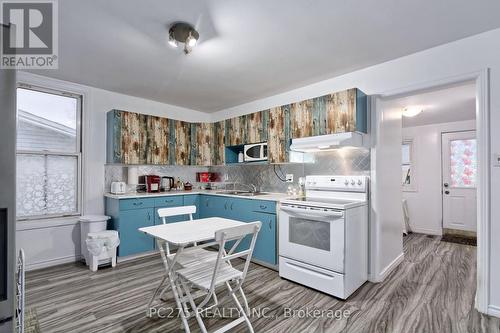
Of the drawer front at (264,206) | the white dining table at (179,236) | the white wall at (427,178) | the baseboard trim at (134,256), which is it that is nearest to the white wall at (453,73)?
the drawer front at (264,206)

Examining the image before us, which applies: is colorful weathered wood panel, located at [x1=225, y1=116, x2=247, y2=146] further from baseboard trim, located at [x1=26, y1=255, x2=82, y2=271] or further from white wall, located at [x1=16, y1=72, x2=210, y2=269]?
baseboard trim, located at [x1=26, y1=255, x2=82, y2=271]

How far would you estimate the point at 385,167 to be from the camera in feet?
10.1

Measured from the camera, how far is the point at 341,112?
284cm

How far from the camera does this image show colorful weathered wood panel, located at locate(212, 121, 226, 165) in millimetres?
4490

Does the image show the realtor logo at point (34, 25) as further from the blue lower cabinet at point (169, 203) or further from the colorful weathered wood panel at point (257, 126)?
the colorful weathered wood panel at point (257, 126)

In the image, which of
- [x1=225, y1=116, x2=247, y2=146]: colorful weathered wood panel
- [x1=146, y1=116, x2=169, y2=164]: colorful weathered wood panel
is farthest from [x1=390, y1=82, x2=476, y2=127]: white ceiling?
[x1=146, y1=116, x2=169, y2=164]: colorful weathered wood panel

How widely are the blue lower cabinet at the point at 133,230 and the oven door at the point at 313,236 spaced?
6.44 ft

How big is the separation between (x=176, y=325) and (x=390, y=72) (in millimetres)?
3310

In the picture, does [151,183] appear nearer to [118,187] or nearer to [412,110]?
[118,187]

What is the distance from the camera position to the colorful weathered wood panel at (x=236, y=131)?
4.08 meters

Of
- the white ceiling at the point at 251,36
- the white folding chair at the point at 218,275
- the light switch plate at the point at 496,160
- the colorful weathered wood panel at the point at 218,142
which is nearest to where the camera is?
the white folding chair at the point at 218,275

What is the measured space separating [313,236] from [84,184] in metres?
3.25

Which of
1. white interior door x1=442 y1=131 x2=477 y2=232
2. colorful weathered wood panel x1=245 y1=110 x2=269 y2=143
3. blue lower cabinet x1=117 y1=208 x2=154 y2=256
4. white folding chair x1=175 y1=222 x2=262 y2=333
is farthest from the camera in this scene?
white interior door x1=442 y1=131 x2=477 y2=232

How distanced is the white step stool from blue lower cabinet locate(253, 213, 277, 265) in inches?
73.5
